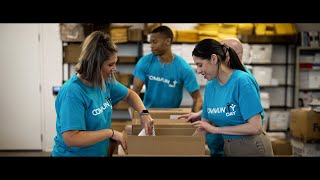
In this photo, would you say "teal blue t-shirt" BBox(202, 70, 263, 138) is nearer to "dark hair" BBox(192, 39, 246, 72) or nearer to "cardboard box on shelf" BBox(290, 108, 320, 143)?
"dark hair" BBox(192, 39, 246, 72)

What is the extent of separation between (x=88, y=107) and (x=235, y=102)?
794 millimetres

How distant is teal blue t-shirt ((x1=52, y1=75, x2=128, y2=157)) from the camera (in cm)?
181

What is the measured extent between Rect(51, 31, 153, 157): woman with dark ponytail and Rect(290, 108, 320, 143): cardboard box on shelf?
3.56 m

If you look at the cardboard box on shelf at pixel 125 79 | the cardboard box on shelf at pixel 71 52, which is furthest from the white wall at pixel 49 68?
the cardboard box on shelf at pixel 125 79

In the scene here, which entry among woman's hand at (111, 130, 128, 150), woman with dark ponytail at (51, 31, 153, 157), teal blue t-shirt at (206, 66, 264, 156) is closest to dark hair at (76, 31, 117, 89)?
woman with dark ponytail at (51, 31, 153, 157)

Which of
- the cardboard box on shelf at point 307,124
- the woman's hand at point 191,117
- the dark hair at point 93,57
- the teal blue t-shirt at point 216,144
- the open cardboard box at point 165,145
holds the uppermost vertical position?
the dark hair at point 93,57

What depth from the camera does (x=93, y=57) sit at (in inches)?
76.0

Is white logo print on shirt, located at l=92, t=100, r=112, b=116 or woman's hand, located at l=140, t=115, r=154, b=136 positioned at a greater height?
white logo print on shirt, located at l=92, t=100, r=112, b=116

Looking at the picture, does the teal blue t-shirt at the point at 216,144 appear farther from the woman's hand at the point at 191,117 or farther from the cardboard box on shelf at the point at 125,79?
the cardboard box on shelf at the point at 125,79

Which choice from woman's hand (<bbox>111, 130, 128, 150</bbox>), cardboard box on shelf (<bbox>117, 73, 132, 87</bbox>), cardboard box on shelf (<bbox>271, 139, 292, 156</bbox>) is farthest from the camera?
cardboard box on shelf (<bbox>117, 73, 132, 87</bbox>)

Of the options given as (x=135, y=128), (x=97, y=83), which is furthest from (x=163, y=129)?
(x=97, y=83)

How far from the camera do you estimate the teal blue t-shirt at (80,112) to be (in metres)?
1.81

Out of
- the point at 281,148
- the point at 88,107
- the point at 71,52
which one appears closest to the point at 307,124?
the point at 281,148

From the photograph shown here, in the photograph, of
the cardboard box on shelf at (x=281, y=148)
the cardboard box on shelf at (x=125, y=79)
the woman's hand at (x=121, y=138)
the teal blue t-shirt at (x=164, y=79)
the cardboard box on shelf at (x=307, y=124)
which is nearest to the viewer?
the woman's hand at (x=121, y=138)
